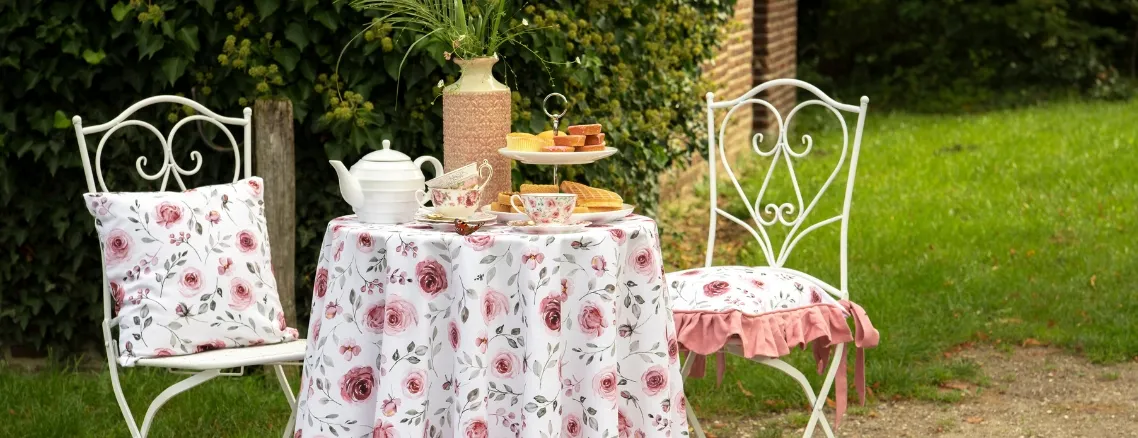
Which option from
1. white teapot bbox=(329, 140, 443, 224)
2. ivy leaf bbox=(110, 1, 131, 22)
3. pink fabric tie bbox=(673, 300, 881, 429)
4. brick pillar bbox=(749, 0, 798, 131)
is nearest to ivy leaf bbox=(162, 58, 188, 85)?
ivy leaf bbox=(110, 1, 131, 22)

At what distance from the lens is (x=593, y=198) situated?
328 cm

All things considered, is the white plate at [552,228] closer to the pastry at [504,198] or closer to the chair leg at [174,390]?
the pastry at [504,198]

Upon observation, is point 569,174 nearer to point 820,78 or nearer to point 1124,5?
point 820,78

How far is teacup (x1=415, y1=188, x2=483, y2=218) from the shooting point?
315cm

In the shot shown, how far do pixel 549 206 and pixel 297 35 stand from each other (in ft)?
6.66

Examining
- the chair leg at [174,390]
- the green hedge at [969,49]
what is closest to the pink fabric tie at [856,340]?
the chair leg at [174,390]

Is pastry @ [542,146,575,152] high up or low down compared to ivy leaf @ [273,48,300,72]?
down

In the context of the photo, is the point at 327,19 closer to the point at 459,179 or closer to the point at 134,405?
the point at 134,405

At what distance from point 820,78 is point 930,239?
337 inches

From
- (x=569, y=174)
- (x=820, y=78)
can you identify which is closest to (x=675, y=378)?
(x=569, y=174)

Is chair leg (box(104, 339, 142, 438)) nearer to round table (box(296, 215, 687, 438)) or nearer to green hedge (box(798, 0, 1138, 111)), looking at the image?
round table (box(296, 215, 687, 438))

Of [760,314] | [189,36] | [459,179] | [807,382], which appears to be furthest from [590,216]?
[189,36]

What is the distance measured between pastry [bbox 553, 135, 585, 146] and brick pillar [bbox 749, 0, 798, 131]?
27.1ft

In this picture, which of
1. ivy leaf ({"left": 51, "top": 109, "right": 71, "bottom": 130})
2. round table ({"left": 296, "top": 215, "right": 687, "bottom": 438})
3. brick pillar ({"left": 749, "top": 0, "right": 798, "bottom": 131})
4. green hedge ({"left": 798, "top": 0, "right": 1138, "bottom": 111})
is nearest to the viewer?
round table ({"left": 296, "top": 215, "right": 687, "bottom": 438})
